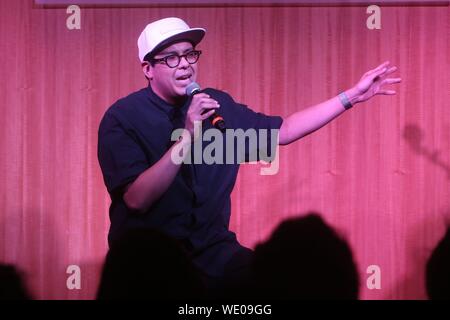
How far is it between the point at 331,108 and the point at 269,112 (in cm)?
32

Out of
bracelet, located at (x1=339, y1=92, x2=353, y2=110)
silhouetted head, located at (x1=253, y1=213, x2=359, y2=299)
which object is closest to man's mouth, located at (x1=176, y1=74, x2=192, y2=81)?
bracelet, located at (x1=339, y1=92, x2=353, y2=110)

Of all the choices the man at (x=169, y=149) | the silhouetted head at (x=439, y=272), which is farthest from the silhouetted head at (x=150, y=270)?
the silhouetted head at (x=439, y=272)

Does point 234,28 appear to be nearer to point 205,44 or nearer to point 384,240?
point 205,44

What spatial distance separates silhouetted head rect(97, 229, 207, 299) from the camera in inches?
109

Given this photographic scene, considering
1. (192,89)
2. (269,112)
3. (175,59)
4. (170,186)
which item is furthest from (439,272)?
(175,59)

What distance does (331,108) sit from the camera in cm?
273

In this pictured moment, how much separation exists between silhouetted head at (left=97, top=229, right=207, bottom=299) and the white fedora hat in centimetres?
74

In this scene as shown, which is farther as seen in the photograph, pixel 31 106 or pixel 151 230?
pixel 31 106

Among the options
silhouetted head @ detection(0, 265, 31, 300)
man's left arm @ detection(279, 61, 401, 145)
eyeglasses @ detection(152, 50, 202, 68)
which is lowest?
silhouetted head @ detection(0, 265, 31, 300)

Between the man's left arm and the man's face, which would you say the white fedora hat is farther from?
the man's left arm

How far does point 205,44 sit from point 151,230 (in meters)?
0.82
